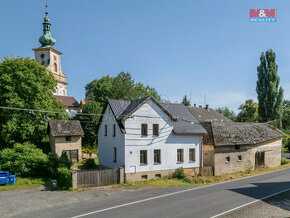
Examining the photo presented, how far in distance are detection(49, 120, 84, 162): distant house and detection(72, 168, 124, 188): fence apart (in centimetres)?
1400

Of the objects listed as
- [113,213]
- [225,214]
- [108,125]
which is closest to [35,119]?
[108,125]

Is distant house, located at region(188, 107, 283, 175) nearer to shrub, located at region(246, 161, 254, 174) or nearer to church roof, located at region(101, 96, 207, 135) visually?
shrub, located at region(246, 161, 254, 174)

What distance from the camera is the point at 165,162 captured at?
24719mm

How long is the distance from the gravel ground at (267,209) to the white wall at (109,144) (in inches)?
499

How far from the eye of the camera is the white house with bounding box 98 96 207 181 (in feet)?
75.7

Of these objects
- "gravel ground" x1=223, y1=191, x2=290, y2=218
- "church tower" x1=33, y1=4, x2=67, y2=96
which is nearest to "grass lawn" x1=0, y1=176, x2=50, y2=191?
"gravel ground" x1=223, y1=191, x2=290, y2=218

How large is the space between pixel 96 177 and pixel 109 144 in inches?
229

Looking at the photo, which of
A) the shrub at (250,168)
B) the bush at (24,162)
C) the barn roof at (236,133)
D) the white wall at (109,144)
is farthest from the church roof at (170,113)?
the bush at (24,162)

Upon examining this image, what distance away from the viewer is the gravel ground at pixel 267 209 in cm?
1312

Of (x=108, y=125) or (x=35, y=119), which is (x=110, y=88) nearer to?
(x=35, y=119)

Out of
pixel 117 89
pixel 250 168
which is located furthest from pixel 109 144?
pixel 117 89

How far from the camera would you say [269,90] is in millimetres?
47969

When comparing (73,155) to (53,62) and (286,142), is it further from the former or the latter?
(53,62)

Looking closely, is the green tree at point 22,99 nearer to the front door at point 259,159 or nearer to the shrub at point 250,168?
the shrub at point 250,168
